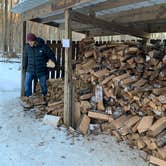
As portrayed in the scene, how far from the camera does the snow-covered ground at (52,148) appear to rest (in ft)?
13.4

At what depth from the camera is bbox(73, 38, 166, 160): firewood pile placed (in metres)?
4.36

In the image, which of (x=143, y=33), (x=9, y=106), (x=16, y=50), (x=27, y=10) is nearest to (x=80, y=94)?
(x=9, y=106)

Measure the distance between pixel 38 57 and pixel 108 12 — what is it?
1.73 meters

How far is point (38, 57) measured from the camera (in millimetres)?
6637

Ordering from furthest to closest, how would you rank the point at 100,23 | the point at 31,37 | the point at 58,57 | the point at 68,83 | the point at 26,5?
the point at 58,57, the point at 26,5, the point at 31,37, the point at 100,23, the point at 68,83

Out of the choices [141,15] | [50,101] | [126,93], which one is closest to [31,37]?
[50,101]

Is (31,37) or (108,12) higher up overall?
(108,12)

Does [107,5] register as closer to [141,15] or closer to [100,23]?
[100,23]

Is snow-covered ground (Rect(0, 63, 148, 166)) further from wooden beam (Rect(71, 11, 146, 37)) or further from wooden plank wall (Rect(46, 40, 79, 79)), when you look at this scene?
wooden plank wall (Rect(46, 40, 79, 79))

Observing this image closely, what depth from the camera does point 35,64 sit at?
669 cm

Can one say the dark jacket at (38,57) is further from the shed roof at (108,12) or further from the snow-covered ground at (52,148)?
Result: the snow-covered ground at (52,148)

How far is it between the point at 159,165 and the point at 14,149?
1992mm

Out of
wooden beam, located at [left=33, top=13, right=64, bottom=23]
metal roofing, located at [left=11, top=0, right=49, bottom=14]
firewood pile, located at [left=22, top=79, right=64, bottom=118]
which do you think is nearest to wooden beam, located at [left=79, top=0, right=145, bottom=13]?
wooden beam, located at [left=33, top=13, right=64, bottom=23]

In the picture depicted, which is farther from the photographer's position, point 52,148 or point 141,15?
point 141,15
